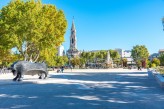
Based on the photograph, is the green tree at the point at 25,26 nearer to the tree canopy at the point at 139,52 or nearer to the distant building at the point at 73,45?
the tree canopy at the point at 139,52

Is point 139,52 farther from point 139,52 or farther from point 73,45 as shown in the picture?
point 73,45

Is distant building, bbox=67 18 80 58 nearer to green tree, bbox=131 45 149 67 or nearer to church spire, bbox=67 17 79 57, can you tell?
church spire, bbox=67 17 79 57

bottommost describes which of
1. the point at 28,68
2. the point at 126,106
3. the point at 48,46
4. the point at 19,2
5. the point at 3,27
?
the point at 126,106

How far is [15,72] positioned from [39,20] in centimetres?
1734

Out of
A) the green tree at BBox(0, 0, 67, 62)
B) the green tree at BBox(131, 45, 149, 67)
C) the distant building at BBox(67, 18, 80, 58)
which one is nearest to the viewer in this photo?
the green tree at BBox(0, 0, 67, 62)

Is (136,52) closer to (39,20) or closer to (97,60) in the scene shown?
(97,60)

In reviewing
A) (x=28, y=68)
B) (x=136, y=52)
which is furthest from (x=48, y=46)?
(x=136, y=52)

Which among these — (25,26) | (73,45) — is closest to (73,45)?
(73,45)

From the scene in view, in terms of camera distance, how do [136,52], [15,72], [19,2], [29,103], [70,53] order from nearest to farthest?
[29,103] < [15,72] < [19,2] < [136,52] < [70,53]

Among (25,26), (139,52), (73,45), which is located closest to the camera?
(25,26)

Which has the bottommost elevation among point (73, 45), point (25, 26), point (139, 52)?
point (25, 26)

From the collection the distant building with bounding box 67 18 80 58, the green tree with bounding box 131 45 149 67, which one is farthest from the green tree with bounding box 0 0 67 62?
the distant building with bounding box 67 18 80 58

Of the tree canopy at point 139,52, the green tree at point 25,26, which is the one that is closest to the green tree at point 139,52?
the tree canopy at point 139,52

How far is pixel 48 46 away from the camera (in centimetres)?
4216
